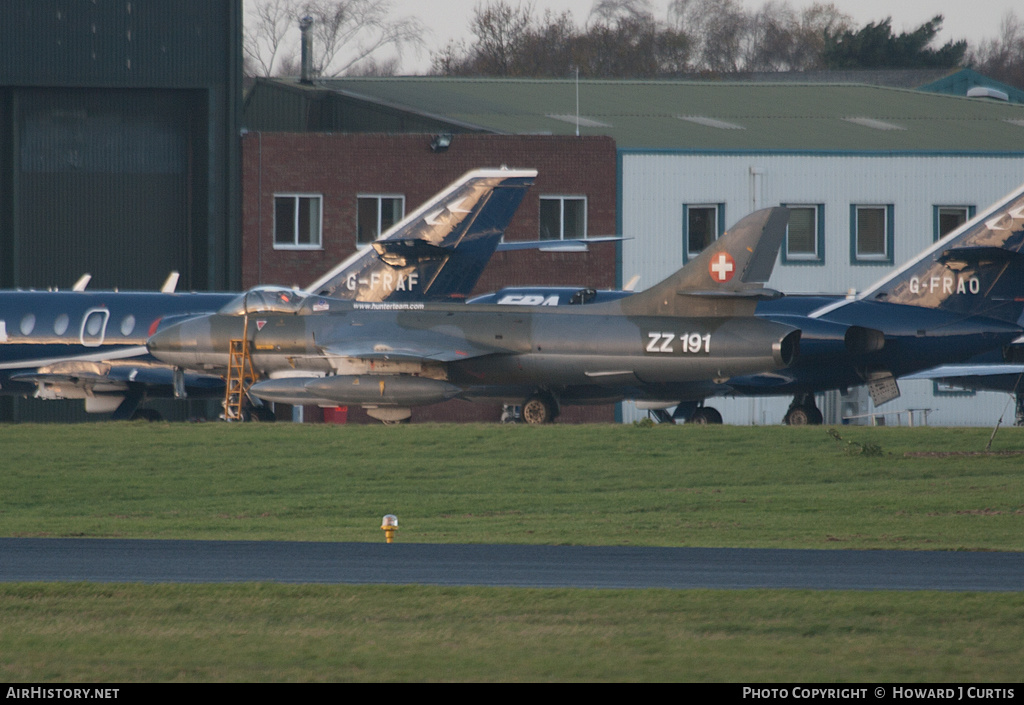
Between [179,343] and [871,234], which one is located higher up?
[871,234]

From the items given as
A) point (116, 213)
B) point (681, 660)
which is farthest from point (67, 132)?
point (681, 660)

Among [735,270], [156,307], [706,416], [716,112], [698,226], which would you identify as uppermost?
[716,112]

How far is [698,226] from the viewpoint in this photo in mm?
48375

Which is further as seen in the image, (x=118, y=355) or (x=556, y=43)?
(x=556, y=43)

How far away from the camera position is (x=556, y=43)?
98125mm

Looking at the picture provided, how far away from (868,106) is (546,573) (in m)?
49.5

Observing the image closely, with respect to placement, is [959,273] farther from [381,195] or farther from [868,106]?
[868,106]

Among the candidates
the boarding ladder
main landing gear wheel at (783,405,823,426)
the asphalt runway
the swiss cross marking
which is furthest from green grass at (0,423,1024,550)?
main landing gear wheel at (783,405,823,426)

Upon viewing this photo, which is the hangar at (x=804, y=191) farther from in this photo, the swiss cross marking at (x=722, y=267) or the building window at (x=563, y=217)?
the swiss cross marking at (x=722, y=267)

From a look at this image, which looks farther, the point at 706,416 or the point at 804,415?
the point at 706,416

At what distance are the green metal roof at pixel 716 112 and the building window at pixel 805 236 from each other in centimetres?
228

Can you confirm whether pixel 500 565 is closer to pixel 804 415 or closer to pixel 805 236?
pixel 804 415

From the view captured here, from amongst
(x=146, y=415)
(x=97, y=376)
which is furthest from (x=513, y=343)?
(x=97, y=376)

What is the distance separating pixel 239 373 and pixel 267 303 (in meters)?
1.70
